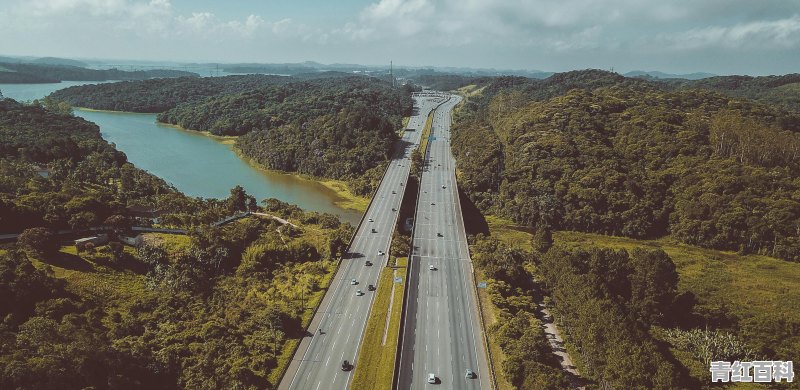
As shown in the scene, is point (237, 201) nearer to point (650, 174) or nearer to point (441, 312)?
point (441, 312)

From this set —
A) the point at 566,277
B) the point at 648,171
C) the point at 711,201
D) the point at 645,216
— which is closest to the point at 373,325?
the point at 566,277

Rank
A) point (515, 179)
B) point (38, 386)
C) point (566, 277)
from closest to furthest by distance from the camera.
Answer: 1. point (38, 386)
2. point (566, 277)
3. point (515, 179)

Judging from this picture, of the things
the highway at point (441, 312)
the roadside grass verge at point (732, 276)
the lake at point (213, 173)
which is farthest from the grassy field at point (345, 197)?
the roadside grass verge at point (732, 276)

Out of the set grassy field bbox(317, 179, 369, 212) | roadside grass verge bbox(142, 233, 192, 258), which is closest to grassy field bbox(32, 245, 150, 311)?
roadside grass verge bbox(142, 233, 192, 258)

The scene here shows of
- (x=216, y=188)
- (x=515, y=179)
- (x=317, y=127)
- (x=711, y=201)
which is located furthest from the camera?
(x=317, y=127)

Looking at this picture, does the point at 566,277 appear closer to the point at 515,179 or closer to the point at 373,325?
the point at 373,325

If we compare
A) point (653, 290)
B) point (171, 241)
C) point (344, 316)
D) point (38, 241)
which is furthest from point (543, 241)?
point (38, 241)
